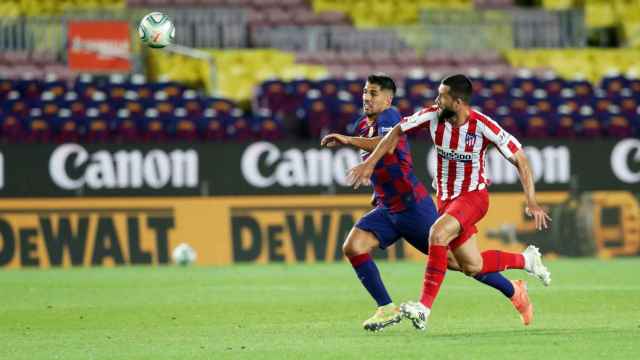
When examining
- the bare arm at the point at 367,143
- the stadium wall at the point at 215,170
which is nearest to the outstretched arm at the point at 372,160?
the bare arm at the point at 367,143

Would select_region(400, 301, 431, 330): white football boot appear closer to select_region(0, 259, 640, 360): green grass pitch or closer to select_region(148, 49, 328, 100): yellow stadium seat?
select_region(0, 259, 640, 360): green grass pitch

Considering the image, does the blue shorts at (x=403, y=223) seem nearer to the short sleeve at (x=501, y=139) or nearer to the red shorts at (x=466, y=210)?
the red shorts at (x=466, y=210)

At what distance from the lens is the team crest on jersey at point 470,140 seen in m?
10.5

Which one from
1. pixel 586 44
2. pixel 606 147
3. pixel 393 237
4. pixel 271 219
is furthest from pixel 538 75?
pixel 393 237

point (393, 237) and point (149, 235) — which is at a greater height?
point (393, 237)

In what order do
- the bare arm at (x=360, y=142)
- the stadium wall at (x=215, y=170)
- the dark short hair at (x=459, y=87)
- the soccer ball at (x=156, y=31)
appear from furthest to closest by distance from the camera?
the stadium wall at (x=215, y=170) < the soccer ball at (x=156, y=31) < the bare arm at (x=360, y=142) < the dark short hair at (x=459, y=87)

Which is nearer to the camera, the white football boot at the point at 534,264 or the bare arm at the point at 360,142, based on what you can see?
the bare arm at the point at 360,142

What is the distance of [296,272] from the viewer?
1984 cm

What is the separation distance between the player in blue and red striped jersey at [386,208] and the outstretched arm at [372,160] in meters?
0.58

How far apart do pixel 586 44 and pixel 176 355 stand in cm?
2330

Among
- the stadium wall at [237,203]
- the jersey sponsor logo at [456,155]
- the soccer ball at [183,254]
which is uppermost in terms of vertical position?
the jersey sponsor logo at [456,155]

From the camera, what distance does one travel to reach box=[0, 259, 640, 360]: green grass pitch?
9.23 metres

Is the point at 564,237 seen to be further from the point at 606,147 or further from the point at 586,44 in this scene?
the point at 586,44

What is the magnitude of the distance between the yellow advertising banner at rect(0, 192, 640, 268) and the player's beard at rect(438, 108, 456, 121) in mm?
11975
